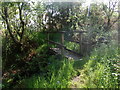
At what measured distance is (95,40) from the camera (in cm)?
439

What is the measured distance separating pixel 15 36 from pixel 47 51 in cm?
120

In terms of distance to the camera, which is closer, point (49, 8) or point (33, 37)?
point (33, 37)

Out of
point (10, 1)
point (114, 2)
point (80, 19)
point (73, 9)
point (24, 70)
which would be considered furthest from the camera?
point (73, 9)

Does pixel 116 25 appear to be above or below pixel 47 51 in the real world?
above

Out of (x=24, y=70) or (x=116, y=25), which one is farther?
(x=116, y=25)

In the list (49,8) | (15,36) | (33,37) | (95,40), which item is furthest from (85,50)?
(49,8)

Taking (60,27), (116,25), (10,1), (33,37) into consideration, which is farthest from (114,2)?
(10,1)

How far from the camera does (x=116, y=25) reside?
531cm

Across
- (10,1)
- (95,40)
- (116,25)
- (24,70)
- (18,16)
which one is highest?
(10,1)

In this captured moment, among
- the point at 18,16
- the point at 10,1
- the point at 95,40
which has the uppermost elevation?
the point at 10,1

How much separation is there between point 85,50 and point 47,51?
1.26 m

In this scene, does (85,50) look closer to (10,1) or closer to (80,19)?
(80,19)

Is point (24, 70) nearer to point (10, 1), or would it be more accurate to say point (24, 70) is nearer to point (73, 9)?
point (10, 1)

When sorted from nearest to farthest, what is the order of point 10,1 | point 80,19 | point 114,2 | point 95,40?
point 10,1, point 95,40, point 114,2, point 80,19
